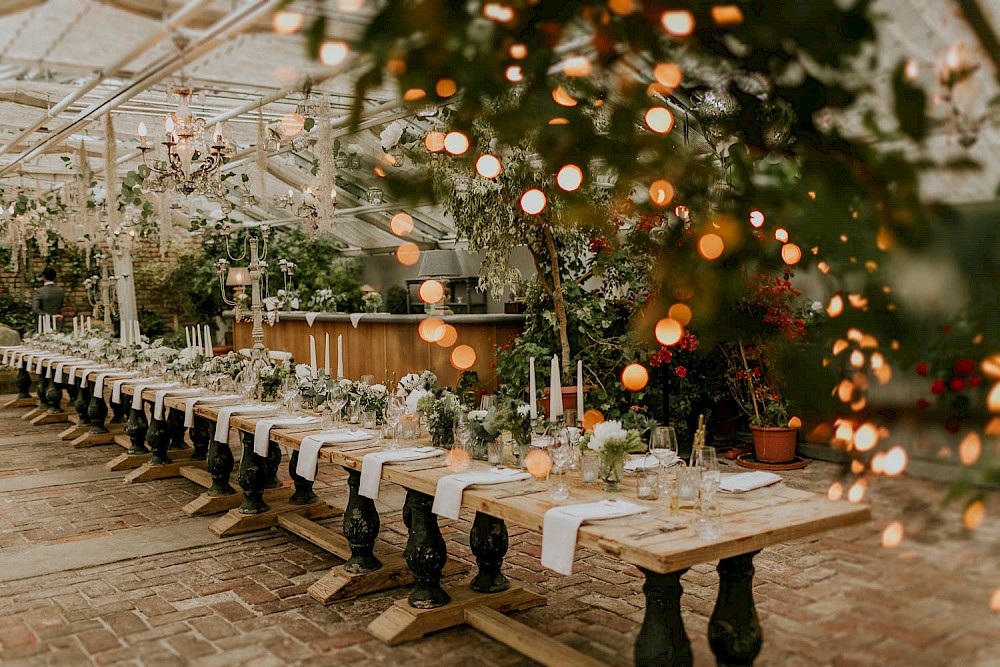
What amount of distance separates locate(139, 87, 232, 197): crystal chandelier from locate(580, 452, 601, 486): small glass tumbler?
124 inches

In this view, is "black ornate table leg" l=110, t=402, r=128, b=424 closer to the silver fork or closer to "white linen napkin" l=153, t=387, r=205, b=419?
"white linen napkin" l=153, t=387, r=205, b=419

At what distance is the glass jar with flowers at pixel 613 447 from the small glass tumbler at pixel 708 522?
21.4 inches

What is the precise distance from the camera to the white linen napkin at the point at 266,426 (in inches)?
187

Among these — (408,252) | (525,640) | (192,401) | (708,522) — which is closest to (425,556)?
(525,640)

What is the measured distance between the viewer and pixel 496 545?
3.96m

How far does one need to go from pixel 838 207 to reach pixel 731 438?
23.9 ft

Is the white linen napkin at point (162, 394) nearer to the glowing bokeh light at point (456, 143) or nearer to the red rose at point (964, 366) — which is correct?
the glowing bokeh light at point (456, 143)

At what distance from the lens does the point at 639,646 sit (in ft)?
9.43

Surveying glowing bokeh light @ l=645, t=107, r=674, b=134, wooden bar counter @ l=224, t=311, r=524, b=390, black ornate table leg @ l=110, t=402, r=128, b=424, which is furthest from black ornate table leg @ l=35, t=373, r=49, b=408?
glowing bokeh light @ l=645, t=107, r=674, b=134

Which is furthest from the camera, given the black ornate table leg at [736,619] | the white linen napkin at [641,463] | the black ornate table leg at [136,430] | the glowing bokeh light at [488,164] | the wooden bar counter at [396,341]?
the wooden bar counter at [396,341]

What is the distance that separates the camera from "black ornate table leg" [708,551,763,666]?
2.87 metres

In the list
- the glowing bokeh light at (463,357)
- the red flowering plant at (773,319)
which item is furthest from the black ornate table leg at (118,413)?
the red flowering plant at (773,319)

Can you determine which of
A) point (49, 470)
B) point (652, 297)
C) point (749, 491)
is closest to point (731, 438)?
point (749, 491)

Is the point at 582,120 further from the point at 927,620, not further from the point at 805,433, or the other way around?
the point at 927,620
